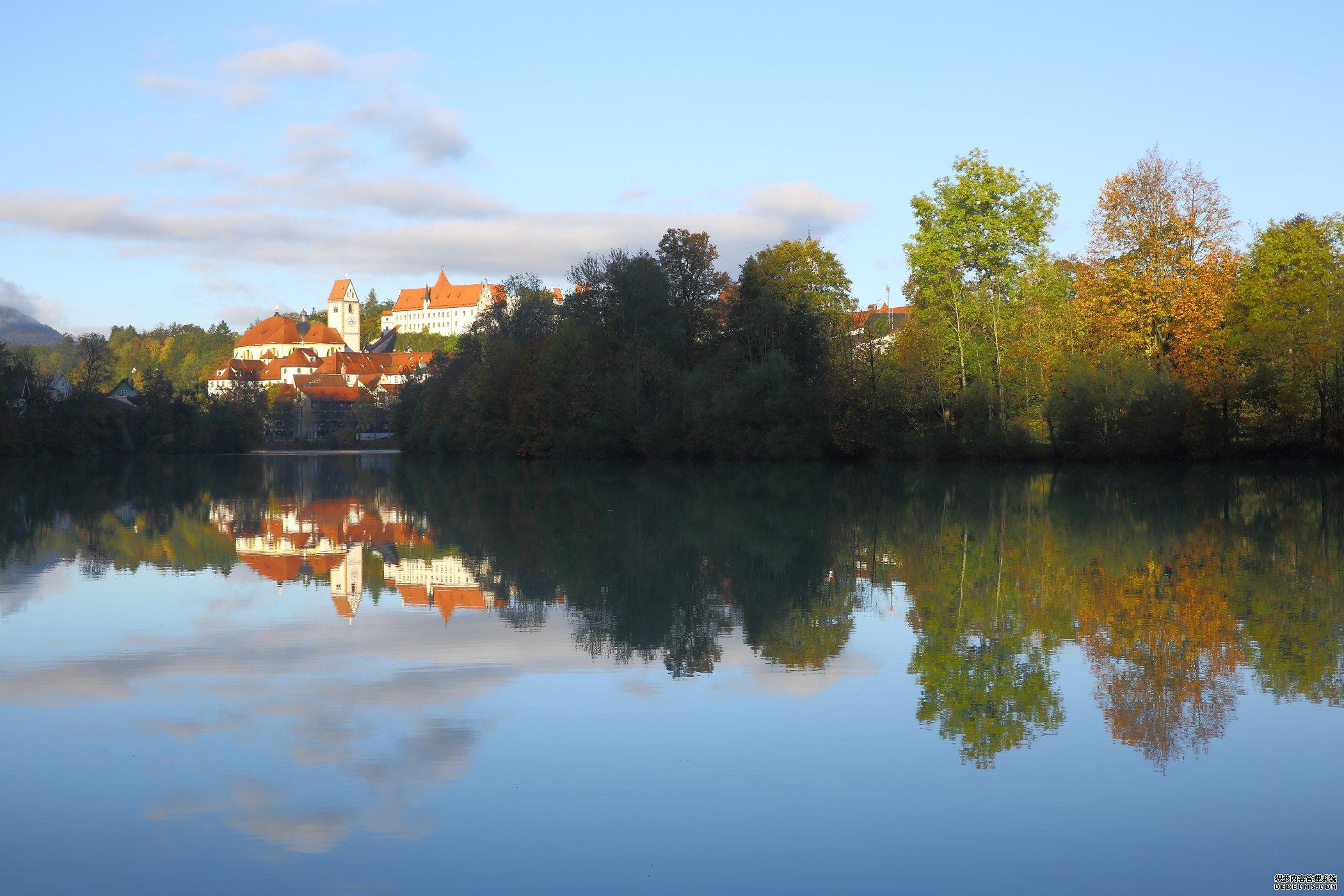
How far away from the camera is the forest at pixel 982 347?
133 ft

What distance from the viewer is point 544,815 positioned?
5672 mm

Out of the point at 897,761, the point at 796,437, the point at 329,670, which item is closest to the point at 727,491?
the point at 796,437

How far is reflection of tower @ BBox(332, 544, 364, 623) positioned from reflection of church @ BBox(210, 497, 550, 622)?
0.01 meters

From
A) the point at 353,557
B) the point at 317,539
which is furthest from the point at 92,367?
the point at 353,557

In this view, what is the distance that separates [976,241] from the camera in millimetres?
47844

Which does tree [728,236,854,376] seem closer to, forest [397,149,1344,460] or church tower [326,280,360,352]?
forest [397,149,1344,460]

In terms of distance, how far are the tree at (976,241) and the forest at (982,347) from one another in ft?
0.30

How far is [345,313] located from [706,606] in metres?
196

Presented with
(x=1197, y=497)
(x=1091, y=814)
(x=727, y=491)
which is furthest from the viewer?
(x=727, y=491)

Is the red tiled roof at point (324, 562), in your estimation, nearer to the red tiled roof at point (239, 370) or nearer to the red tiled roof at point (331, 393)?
the red tiled roof at point (331, 393)

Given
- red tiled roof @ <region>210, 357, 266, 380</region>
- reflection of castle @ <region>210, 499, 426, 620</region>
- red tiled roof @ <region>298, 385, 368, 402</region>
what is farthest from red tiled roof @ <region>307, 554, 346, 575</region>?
red tiled roof @ <region>210, 357, 266, 380</region>

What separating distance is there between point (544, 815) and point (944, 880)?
1.95 meters

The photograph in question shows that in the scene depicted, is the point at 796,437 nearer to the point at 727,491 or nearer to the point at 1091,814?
the point at 727,491

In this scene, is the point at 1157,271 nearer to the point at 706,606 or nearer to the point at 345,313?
the point at 706,606
